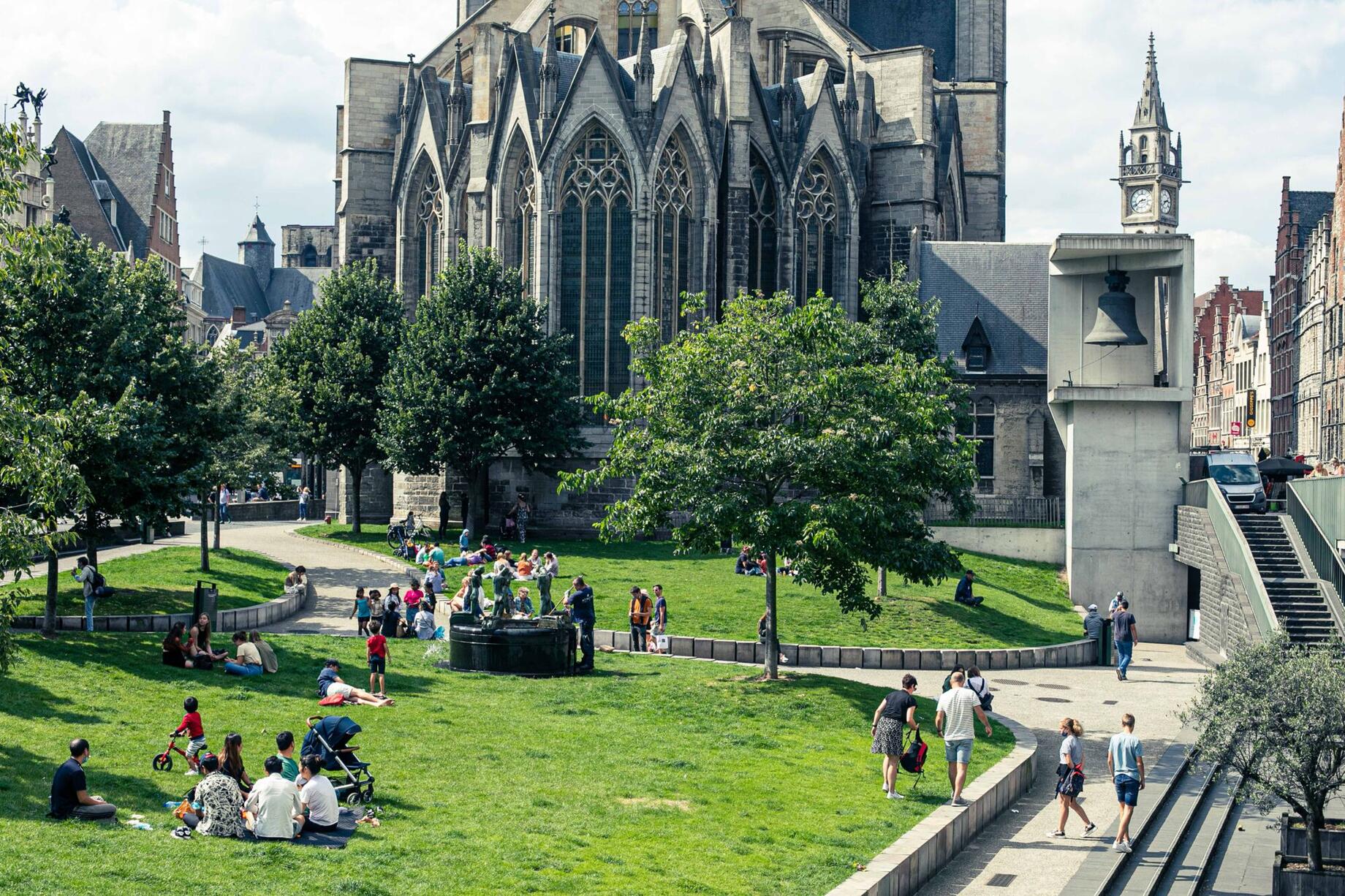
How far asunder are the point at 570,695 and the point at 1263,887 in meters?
10.9

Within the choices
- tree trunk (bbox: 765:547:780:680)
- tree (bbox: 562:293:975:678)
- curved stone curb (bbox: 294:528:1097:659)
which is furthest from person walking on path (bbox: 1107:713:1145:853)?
curved stone curb (bbox: 294:528:1097:659)

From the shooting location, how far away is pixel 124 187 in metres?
93.1

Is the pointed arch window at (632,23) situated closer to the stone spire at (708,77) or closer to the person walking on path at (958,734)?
the stone spire at (708,77)

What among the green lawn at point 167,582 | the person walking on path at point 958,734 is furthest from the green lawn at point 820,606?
the person walking on path at point 958,734

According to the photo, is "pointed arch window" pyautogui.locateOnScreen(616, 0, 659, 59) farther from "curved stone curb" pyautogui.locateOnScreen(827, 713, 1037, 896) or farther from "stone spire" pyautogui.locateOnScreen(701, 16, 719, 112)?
"curved stone curb" pyautogui.locateOnScreen(827, 713, 1037, 896)

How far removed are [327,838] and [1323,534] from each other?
24.5 meters

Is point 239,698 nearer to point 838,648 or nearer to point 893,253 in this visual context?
point 838,648

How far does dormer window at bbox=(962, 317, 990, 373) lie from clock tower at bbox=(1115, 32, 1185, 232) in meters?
70.8

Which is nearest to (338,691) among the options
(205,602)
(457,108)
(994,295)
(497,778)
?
(497,778)

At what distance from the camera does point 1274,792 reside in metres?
17.0

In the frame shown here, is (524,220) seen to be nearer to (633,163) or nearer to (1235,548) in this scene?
(633,163)

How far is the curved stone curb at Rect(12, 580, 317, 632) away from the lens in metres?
27.5

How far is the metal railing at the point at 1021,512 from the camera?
4806cm

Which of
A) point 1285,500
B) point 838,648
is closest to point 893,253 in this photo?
point 1285,500
